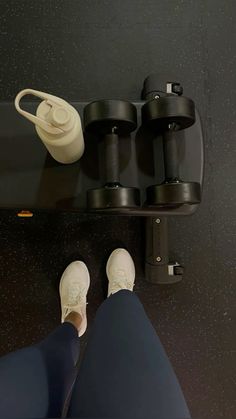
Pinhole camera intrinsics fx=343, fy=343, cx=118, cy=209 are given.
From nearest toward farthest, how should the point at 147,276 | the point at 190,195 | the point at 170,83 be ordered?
the point at 190,195, the point at 170,83, the point at 147,276

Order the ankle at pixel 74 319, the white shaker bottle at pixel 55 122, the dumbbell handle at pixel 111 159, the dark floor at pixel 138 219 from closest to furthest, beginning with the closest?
1. the white shaker bottle at pixel 55 122
2. the dumbbell handle at pixel 111 159
3. the ankle at pixel 74 319
4. the dark floor at pixel 138 219

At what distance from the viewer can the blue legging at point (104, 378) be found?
0.63 metres

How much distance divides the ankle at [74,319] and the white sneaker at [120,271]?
0.12 metres

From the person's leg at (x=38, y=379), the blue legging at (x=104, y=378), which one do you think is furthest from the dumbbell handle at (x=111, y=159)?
the person's leg at (x=38, y=379)

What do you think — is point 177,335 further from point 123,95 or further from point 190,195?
point 123,95

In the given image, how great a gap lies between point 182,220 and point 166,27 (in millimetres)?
684

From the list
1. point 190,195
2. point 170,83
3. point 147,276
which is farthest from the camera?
point 147,276

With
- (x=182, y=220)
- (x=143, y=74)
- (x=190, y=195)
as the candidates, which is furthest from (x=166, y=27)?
(x=190, y=195)

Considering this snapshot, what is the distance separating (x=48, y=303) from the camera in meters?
1.17

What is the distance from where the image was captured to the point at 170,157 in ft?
2.43

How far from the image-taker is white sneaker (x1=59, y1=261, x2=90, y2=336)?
42.2 inches

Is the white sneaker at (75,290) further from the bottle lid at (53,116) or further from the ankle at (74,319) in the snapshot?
the bottle lid at (53,116)

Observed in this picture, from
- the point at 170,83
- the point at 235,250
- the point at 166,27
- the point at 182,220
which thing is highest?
the point at 166,27

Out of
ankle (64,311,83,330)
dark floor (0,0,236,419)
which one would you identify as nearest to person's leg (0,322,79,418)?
ankle (64,311,83,330)
